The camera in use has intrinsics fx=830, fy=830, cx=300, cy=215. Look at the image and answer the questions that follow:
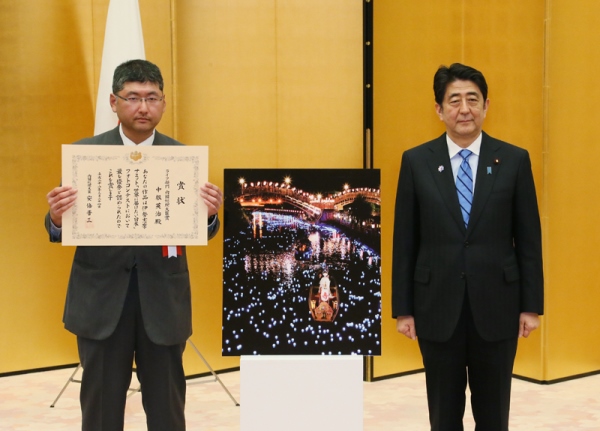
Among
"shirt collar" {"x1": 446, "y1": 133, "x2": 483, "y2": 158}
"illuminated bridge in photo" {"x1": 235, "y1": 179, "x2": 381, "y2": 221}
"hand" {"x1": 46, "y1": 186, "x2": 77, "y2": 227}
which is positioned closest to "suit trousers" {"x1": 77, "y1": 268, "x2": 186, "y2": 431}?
"hand" {"x1": 46, "y1": 186, "x2": 77, "y2": 227}

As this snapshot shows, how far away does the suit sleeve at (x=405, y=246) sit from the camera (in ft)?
9.39

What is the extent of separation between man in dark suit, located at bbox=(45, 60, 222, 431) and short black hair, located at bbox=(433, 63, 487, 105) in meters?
0.85

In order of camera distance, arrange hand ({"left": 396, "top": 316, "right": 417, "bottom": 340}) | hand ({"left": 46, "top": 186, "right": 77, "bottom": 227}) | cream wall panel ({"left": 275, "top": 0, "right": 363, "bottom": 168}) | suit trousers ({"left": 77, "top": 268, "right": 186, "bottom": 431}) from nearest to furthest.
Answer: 1. hand ({"left": 46, "top": 186, "right": 77, "bottom": 227})
2. suit trousers ({"left": 77, "top": 268, "right": 186, "bottom": 431})
3. hand ({"left": 396, "top": 316, "right": 417, "bottom": 340})
4. cream wall panel ({"left": 275, "top": 0, "right": 363, "bottom": 168})

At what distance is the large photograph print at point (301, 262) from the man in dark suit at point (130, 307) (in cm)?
17

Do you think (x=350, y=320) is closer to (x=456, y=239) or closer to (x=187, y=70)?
(x=456, y=239)

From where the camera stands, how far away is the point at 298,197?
2.89 meters

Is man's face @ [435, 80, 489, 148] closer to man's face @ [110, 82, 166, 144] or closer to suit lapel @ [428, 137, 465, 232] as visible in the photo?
suit lapel @ [428, 137, 465, 232]

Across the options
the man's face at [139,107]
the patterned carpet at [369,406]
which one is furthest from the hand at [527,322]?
the patterned carpet at [369,406]

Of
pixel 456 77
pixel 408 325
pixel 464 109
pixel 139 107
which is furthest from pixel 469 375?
pixel 139 107

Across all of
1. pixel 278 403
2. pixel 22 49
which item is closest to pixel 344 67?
pixel 22 49

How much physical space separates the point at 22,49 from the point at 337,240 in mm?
3168

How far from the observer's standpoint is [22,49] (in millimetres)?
5191

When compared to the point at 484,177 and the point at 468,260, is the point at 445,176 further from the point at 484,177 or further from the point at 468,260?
the point at 468,260

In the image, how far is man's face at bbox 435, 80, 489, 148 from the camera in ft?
9.18
